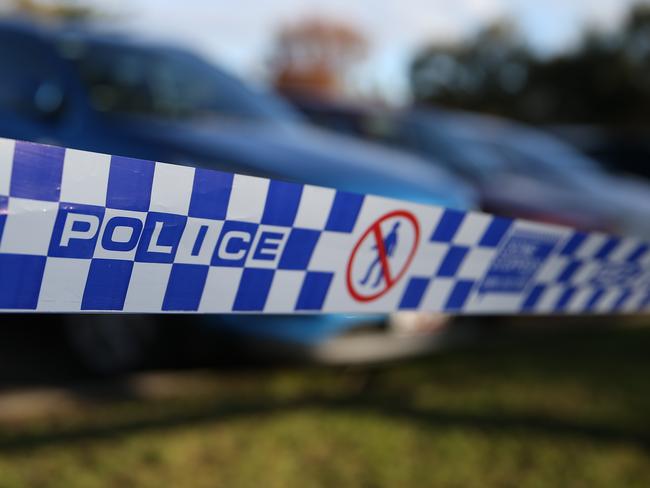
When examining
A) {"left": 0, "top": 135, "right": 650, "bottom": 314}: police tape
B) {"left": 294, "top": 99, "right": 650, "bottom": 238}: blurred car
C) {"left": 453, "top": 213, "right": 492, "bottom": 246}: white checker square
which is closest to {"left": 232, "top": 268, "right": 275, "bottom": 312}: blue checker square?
{"left": 0, "top": 135, "right": 650, "bottom": 314}: police tape

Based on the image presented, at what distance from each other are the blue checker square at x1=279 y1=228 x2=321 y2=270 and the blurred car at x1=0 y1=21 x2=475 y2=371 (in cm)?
166

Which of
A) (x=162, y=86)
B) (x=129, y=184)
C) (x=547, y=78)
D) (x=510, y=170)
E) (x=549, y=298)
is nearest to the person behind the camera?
(x=129, y=184)

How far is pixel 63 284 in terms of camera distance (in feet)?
4.13

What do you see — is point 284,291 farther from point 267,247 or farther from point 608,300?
point 608,300

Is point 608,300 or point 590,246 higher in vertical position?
point 590,246

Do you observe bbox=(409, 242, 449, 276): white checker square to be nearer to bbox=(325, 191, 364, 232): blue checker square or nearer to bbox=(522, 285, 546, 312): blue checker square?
bbox=(325, 191, 364, 232): blue checker square

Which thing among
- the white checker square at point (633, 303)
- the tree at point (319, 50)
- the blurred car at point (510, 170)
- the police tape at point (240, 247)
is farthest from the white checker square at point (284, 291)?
the tree at point (319, 50)

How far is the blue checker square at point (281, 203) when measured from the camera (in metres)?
1.42

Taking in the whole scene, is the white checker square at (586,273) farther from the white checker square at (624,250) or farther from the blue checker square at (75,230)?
the blue checker square at (75,230)

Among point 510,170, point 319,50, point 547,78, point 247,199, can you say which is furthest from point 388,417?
point 319,50

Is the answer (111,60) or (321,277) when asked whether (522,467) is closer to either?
(321,277)

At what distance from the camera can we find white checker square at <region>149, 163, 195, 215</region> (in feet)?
4.21

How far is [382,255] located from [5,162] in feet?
2.48

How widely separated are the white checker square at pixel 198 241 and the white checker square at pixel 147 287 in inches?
1.3
